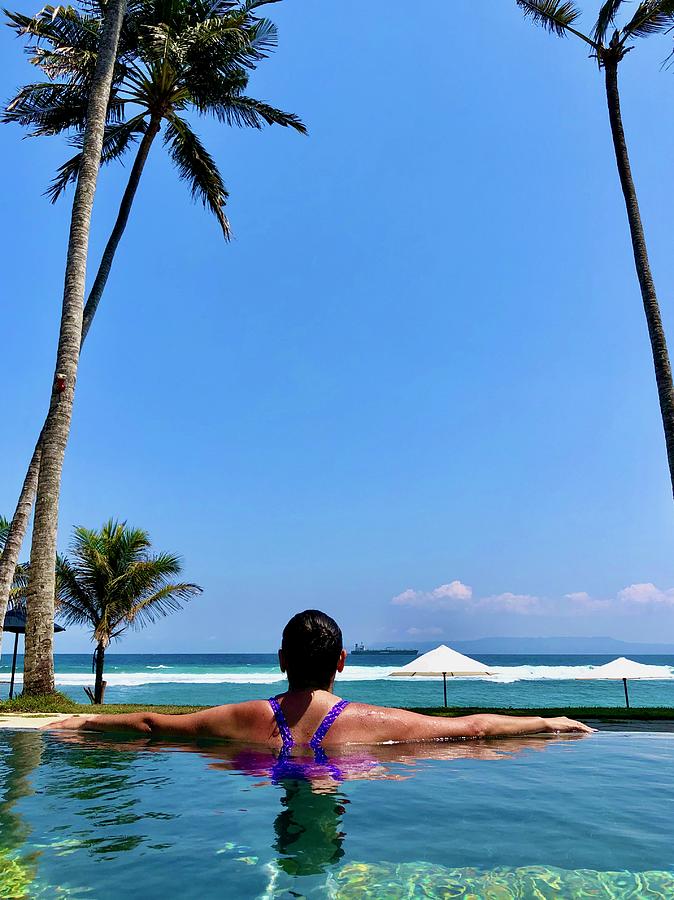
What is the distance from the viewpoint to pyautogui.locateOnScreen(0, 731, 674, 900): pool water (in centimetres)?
266

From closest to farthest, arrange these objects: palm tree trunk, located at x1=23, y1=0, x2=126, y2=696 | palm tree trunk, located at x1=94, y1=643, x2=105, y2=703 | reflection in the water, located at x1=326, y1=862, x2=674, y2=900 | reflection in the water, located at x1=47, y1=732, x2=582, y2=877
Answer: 1. reflection in the water, located at x1=326, y1=862, x2=674, y2=900
2. reflection in the water, located at x1=47, y1=732, x2=582, y2=877
3. palm tree trunk, located at x1=23, y1=0, x2=126, y2=696
4. palm tree trunk, located at x1=94, y1=643, x2=105, y2=703

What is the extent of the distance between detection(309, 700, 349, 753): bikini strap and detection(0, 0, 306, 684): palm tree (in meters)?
14.4

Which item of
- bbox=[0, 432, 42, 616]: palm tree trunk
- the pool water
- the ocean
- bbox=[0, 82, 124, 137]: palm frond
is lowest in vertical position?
the ocean

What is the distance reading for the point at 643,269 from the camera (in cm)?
1508

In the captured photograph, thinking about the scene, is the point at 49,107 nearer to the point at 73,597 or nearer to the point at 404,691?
the point at 73,597

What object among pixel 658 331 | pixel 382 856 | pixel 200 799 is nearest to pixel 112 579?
pixel 658 331

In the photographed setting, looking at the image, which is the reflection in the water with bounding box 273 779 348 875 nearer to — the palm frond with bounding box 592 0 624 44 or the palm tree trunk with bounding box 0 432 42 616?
the palm tree trunk with bounding box 0 432 42 616

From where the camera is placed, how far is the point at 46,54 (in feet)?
54.4

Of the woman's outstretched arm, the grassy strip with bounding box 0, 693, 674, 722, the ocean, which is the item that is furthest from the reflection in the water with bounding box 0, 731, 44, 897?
the ocean

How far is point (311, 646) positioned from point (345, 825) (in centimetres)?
116

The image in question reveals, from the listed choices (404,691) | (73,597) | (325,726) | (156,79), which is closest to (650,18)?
(156,79)

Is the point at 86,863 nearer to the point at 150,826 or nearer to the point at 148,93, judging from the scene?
the point at 150,826

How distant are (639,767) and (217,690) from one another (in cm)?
5200

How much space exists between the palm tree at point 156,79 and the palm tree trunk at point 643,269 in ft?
27.9
